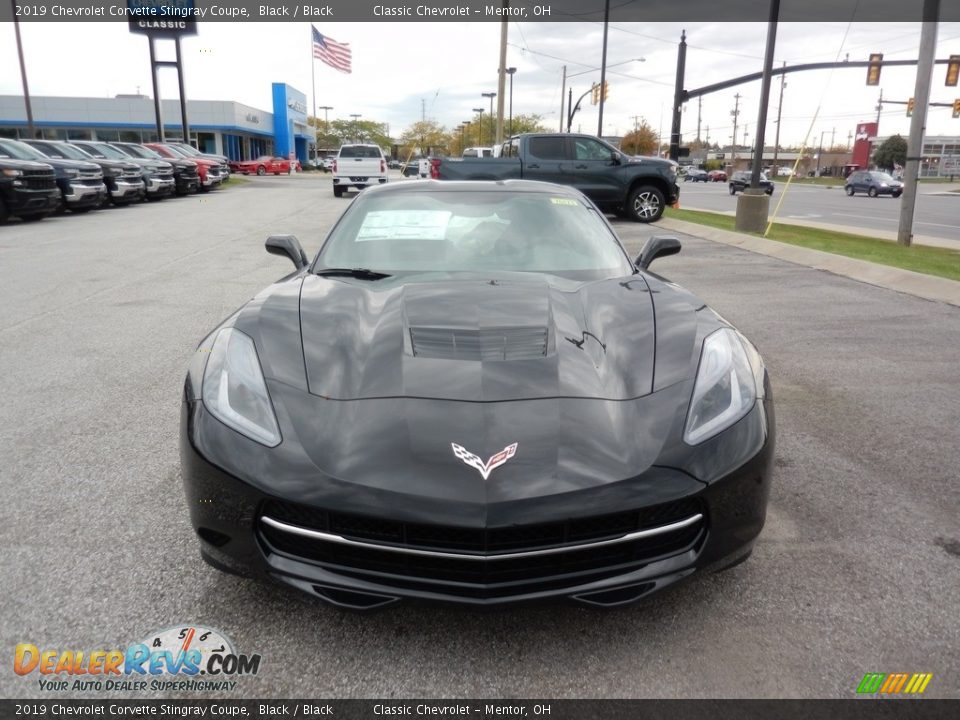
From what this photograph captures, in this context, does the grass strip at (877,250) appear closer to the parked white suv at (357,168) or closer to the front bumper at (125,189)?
the parked white suv at (357,168)

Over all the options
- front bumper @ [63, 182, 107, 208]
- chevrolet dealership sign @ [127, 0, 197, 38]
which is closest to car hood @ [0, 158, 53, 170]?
front bumper @ [63, 182, 107, 208]

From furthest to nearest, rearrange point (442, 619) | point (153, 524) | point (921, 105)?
1. point (921, 105)
2. point (153, 524)
3. point (442, 619)

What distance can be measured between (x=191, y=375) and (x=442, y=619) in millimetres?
1191

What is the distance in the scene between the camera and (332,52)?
153 ft

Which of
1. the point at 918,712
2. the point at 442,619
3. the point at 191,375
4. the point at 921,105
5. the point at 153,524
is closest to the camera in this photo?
the point at 918,712

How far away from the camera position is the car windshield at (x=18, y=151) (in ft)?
53.5

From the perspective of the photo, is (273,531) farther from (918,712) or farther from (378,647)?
(918,712)

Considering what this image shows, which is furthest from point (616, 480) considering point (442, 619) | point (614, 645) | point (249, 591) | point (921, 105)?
point (921, 105)

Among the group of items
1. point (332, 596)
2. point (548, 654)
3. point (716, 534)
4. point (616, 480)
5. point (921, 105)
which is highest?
point (921, 105)

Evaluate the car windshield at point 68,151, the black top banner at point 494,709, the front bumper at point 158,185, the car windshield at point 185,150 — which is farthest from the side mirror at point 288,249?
the car windshield at point 185,150

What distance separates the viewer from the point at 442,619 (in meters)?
2.34

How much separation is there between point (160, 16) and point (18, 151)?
22.4 m

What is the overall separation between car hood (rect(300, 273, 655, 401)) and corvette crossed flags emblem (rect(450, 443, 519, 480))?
22cm

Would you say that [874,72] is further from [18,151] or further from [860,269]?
[18,151]
